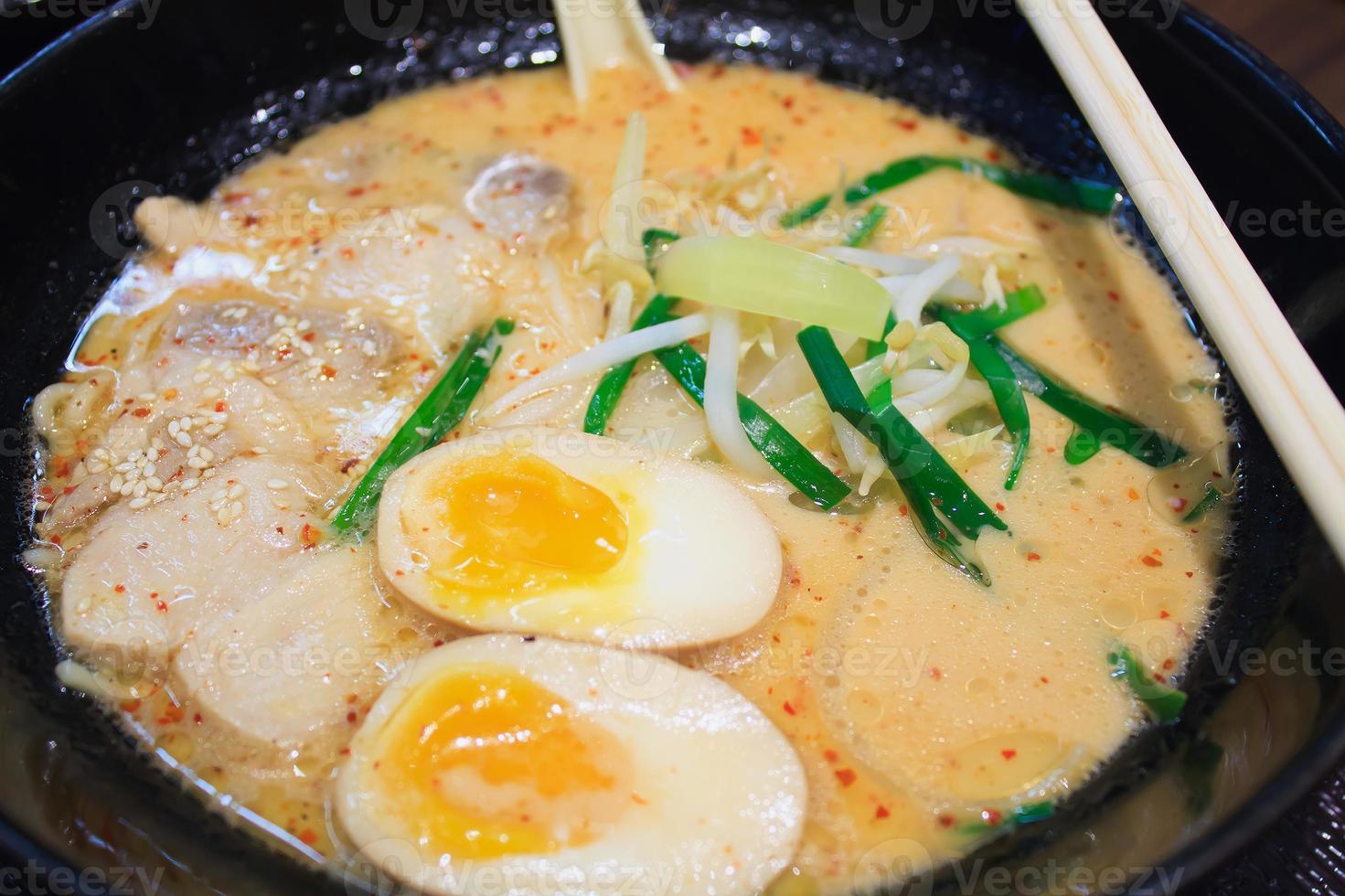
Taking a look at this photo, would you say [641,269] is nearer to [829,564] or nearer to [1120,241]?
[829,564]

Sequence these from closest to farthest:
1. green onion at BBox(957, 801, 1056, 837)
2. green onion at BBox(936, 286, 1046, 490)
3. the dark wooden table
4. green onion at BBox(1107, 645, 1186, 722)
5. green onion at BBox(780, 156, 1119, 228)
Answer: green onion at BBox(957, 801, 1056, 837) → green onion at BBox(1107, 645, 1186, 722) → green onion at BBox(936, 286, 1046, 490) → green onion at BBox(780, 156, 1119, 228) → the dark wooden table

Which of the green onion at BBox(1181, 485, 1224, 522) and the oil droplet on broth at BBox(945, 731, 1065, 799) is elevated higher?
the green onion at BBox(1181, 485, 1224, 522)

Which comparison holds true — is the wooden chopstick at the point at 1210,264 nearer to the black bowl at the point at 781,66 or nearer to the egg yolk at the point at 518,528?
the black bowl at the point at 781,66

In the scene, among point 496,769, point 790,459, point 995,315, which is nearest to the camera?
point 496,769

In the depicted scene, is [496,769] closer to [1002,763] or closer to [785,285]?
[1002,763]

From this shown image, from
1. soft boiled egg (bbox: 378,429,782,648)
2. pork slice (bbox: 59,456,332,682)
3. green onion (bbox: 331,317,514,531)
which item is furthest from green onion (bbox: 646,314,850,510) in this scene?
pork slice (bbox: 59,456,332,682)

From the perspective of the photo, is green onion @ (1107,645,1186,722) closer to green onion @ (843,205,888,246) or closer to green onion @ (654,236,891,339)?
green onion @ (654,236,891,339)

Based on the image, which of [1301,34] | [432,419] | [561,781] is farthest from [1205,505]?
[1301,34]
